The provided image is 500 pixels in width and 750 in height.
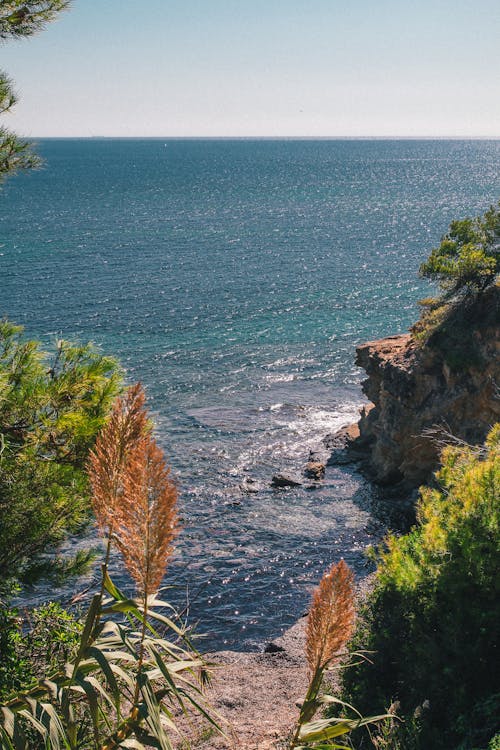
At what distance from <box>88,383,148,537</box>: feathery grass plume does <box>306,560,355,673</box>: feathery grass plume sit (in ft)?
4.86

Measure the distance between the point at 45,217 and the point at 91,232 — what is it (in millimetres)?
14773

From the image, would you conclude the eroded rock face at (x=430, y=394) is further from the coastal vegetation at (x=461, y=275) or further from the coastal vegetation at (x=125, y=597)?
the coastal vegetation at (x=125, y=597)

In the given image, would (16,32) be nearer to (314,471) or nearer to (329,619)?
(329,619)

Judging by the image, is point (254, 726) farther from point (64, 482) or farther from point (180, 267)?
point (180, 267)

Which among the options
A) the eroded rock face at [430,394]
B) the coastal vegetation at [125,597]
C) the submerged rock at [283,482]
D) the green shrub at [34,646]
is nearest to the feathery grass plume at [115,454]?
the coastal vegetation at [125,597]

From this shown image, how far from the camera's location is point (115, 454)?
423cm

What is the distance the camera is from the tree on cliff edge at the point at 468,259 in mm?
25188

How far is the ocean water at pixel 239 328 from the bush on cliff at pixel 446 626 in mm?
4827

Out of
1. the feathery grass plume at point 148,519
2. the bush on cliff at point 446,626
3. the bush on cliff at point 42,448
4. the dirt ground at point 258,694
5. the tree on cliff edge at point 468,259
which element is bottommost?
the dirt ground at point 258,694

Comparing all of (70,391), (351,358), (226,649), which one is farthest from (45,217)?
(70,391)

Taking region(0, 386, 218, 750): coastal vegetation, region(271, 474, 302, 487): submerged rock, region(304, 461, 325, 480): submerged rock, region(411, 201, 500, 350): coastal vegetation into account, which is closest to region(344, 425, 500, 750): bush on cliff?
region(0, 386, 218, 750): coastal vegetation

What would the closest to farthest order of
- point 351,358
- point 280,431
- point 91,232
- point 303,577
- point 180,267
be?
point 303,577 → point 280,431 → point 351,358 → point 180,267 → point 91,232

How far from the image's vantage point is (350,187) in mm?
137125

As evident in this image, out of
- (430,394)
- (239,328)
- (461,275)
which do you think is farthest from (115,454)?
(239,328)
